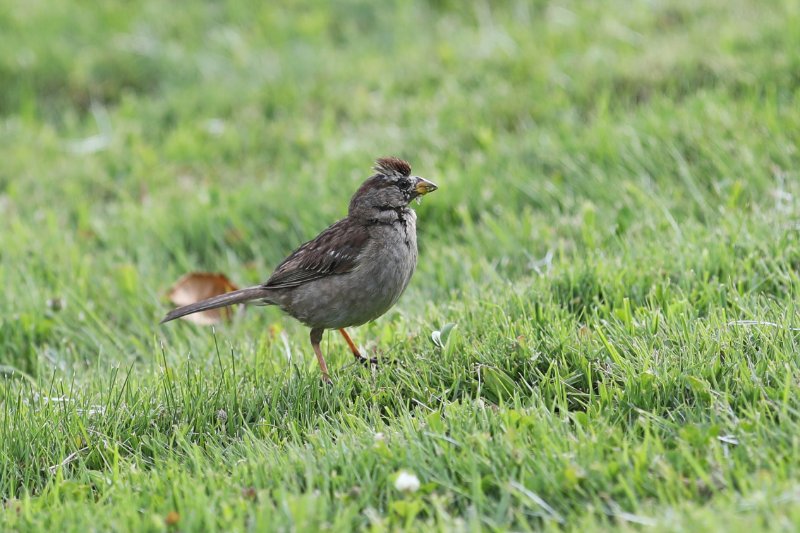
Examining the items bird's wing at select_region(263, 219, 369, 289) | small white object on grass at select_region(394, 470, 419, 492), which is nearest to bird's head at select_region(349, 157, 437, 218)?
bird's wing at select_region(263, 219, 369, 289)

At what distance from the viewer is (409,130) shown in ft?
25.1

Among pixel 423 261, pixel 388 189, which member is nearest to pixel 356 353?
pixel 388 189

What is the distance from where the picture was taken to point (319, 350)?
189 inches

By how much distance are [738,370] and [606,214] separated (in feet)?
7.28

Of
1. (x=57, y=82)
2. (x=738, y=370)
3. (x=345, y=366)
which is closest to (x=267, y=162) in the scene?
(x=57, y=82)

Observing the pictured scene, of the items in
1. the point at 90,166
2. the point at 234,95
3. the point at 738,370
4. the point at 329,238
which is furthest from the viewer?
the point at 234,95

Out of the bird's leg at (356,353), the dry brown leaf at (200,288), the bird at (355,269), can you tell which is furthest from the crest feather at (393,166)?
the dry brown leaf at (200,288)

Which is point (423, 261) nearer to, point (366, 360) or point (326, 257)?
point (326, 257)

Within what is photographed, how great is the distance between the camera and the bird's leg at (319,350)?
4.52m

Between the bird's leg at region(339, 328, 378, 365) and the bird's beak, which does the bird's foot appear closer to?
the bird's leg at region(339, 328, 378, 365)

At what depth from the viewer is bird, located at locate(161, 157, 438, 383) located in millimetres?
4785

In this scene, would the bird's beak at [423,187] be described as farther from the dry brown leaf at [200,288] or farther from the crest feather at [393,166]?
the dry brown leaf at [200,288]

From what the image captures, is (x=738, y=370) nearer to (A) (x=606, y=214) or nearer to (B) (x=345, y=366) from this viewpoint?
(B) (x=345, y=366)

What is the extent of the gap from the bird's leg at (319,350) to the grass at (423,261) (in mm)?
65
